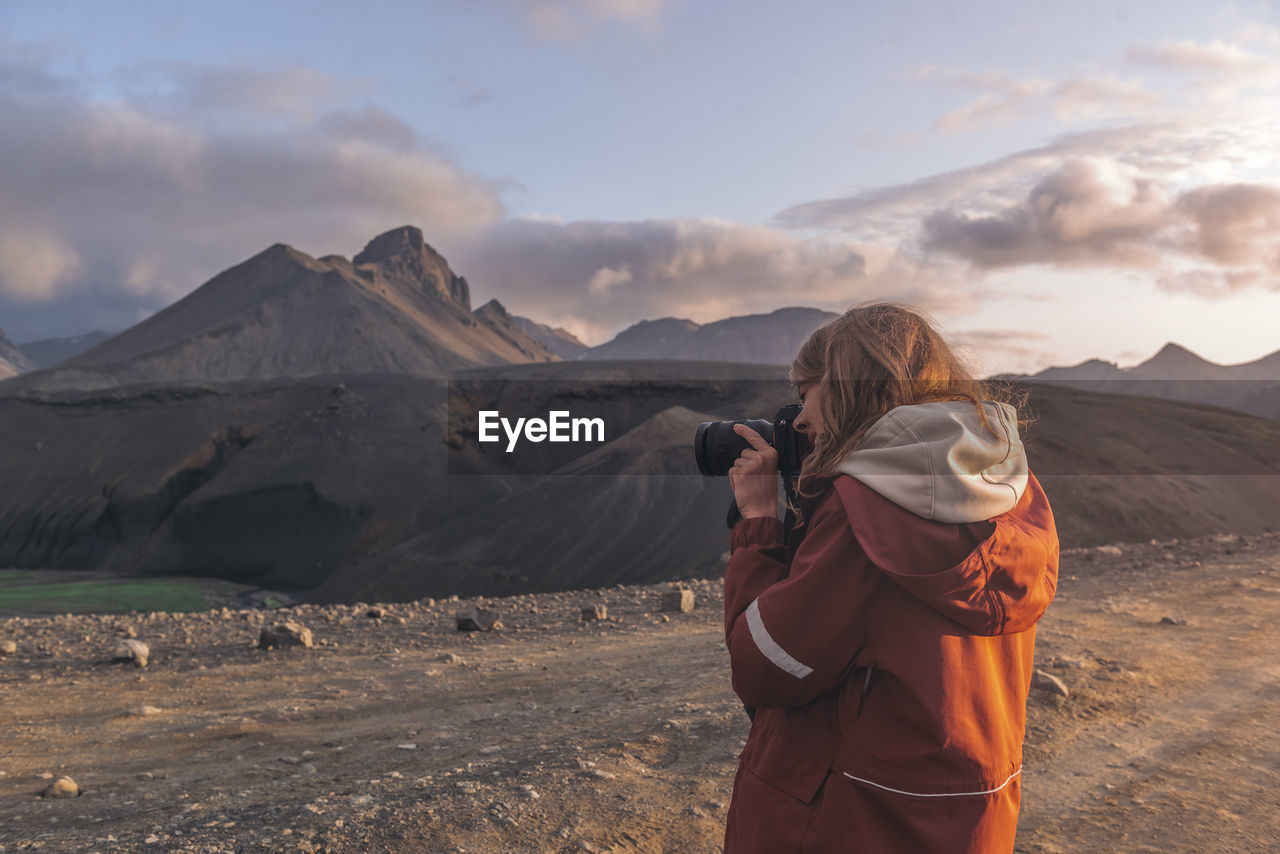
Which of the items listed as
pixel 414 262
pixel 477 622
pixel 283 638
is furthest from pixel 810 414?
pixel 414 262

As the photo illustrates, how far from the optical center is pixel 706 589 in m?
11.3

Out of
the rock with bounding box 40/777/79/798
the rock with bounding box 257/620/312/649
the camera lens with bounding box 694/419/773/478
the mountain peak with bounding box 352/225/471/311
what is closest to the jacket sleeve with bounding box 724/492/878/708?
the camera lens with bounding box 694/419/773/478

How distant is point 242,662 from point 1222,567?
438 inches

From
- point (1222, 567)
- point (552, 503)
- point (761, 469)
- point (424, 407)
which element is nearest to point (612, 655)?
point (761, 469)

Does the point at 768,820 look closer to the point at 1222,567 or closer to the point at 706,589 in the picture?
the point at 706,589

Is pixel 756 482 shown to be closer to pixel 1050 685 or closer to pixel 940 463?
pixel 940 463

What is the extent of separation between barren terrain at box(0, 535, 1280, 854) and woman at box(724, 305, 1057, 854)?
219cm

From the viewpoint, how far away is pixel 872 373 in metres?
1.68

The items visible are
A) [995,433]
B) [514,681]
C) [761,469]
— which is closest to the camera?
[995,433]

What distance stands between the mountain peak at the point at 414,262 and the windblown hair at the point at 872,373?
150 m

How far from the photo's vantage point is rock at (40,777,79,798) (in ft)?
14.6

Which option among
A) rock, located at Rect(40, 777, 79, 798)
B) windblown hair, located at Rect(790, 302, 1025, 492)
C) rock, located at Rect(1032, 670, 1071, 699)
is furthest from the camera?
rock, located at Rect(1032, 670, 1071, 699)

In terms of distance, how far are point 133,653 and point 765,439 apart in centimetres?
774

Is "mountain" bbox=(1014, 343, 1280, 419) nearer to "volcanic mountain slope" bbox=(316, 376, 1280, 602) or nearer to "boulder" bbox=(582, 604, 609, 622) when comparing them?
"volcanic mountain slope" bbox=(316, 376, 1280, 602)
